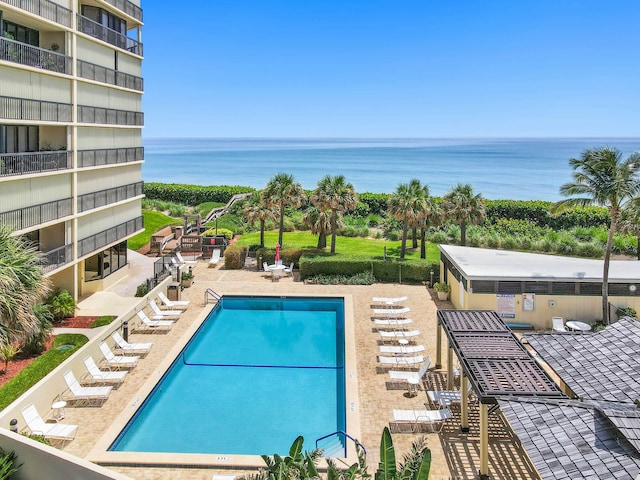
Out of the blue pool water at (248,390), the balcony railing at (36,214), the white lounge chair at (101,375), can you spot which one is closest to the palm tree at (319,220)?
the blue pool water at (248,390)

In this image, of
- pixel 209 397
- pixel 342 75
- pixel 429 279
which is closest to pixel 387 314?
pixel 429 279

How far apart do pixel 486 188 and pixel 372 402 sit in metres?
101

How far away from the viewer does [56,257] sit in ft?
70.6

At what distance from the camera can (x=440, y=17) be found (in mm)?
82938

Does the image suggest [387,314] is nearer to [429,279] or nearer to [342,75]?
[429,279]

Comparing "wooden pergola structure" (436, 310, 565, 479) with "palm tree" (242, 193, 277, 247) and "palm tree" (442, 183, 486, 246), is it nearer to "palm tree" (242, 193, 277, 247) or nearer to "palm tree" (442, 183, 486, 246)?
"palm tree" (442, 183, 486, 246)

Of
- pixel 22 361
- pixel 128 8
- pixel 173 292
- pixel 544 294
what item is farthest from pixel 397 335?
pixel 128 8

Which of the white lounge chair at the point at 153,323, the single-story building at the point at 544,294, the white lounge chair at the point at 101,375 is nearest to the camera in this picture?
the white lounge chair at the point at 101,375

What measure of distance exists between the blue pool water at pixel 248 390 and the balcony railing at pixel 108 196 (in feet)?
23.9

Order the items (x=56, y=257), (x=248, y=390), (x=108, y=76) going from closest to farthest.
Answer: (x=248, y=390), (x=56, y=257), (x=108, y=76)

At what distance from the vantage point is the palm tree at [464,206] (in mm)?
31828

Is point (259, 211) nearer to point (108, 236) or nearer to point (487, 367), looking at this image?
point (108, 236)

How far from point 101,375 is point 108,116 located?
14.3m

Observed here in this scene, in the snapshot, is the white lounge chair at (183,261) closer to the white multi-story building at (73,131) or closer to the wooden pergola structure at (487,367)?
the white multi-story building at (73,131)
